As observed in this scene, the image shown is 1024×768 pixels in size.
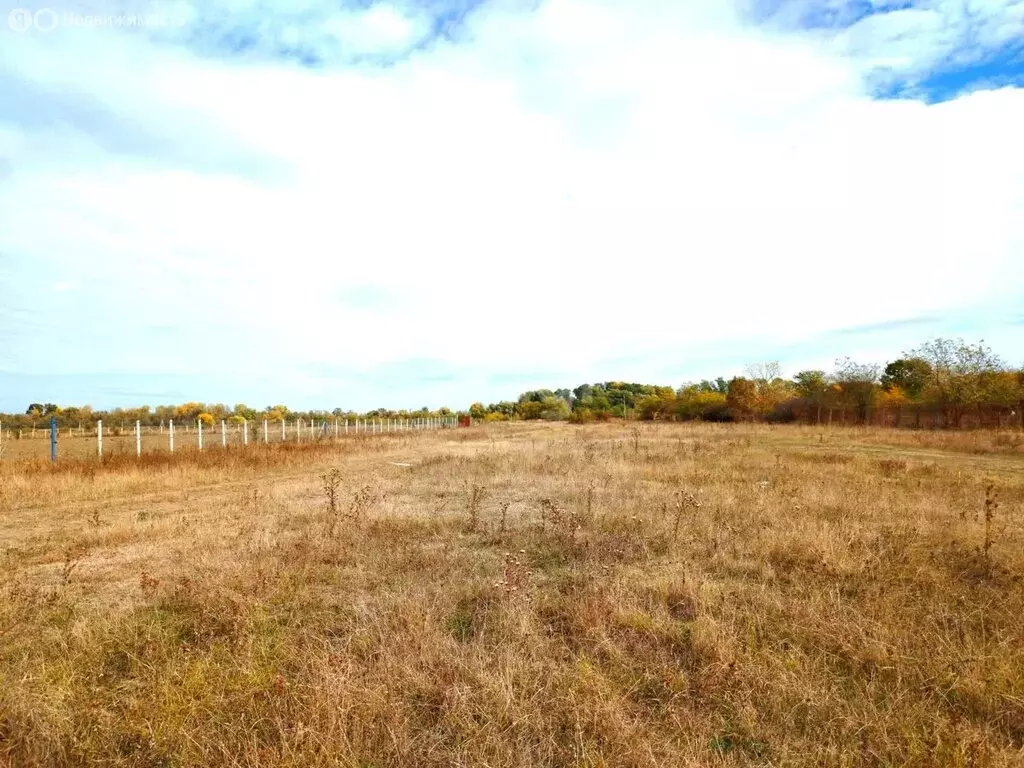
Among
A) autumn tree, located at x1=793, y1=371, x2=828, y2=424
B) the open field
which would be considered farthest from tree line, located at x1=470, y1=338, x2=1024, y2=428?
the open field

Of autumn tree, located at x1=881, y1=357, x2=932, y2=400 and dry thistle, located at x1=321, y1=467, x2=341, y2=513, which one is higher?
autumn tree, located at x1=881, y1=357, x2=932, y2=400

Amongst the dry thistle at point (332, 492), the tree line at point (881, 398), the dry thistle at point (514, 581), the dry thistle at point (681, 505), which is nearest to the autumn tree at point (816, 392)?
the tree line at point (881, 398)

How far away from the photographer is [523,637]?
169 inches

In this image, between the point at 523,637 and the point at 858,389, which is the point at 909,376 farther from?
the point at 523,637

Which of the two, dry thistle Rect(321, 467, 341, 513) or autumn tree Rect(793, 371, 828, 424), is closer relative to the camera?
dry thistle Rect(321, 467, 341, 513)

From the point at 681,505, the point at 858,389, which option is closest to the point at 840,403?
the point at 858,389

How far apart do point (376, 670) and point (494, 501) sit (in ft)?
23.4

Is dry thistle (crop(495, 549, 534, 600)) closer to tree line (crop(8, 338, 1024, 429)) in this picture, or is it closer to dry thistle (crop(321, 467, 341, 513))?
dry thistle (crop(321, 467, 341, 513))

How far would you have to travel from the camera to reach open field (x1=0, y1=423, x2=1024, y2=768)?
10.3 feet

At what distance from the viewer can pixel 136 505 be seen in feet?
37.9

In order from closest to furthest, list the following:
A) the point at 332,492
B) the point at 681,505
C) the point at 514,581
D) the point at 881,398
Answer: the point at 514,581 → the point at 332,492 → the point at 681,505 → the point at 881,398

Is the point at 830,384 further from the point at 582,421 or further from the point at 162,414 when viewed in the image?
the point at 162,414

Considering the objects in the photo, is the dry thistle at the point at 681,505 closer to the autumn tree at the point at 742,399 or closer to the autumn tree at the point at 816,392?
the autumn tree at the point at 816,392

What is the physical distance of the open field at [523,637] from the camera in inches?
123
